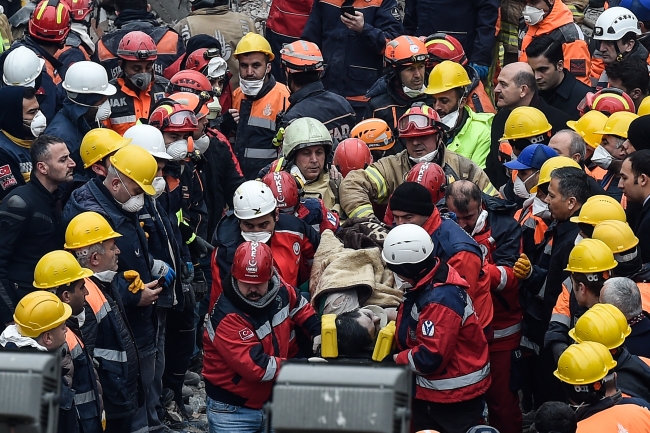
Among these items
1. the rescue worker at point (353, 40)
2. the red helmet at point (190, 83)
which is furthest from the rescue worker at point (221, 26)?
the red helmet at point (190, 83)

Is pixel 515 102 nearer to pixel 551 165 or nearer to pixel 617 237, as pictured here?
pixel 551 165

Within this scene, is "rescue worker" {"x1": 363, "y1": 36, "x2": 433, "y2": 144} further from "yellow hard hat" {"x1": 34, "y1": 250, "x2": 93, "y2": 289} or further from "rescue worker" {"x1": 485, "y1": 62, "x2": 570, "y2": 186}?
"yellow hard hat" {"x1": 34, "y1": 250, "x2": 93, "y2": 289}

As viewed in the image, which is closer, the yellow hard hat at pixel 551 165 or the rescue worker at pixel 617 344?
the rescue worker at pixel 617 344

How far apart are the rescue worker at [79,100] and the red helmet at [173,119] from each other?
16.5 inches

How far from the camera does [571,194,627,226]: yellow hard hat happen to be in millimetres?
7695

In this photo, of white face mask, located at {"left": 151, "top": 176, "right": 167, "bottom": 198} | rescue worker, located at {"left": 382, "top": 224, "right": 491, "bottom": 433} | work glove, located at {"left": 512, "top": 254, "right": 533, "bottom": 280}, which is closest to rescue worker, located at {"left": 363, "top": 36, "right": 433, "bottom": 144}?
work glove, located at {"left": 512, "top": 254, "right": 533, "bottom": 280}

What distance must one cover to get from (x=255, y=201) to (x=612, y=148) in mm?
A: 3219

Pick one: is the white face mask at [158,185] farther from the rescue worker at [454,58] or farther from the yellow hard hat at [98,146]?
the rescue worker at [454,58]

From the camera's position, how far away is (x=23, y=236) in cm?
781

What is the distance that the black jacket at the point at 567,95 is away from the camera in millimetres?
10789

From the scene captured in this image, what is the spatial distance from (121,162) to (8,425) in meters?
4.66

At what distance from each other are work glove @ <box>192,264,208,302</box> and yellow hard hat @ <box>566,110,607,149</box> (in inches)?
134

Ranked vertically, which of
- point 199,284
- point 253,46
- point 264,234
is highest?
point 264,234

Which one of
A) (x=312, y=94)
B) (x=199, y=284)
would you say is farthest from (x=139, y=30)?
(x=199, y=284)
